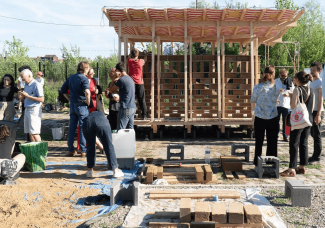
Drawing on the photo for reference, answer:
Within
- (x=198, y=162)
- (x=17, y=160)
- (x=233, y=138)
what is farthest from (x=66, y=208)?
(x=233, y=138)

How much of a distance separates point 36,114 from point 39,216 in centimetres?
346

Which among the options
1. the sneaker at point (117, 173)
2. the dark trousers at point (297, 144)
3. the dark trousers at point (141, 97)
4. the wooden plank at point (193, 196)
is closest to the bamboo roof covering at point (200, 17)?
the dark trousers at point (141, 97)

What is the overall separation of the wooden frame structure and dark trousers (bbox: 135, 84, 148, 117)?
28 centimetres

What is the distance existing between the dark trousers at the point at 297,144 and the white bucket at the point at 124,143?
2.76 meters

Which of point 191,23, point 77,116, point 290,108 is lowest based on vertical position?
point 77,116

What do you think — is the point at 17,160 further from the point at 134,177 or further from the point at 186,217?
the point at 186,217

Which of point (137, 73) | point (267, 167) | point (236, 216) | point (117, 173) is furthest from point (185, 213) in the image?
point (137, 73)

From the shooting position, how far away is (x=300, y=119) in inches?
229

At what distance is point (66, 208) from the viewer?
4.62m

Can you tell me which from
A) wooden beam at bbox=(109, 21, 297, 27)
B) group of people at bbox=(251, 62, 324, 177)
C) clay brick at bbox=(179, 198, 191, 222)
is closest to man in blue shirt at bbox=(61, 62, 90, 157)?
group of people at bbox=(251, 62, 324, 177)

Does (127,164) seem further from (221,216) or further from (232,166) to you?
(221,216)

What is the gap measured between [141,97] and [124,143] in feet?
12.6

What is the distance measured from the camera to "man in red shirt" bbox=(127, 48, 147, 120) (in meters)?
9.61

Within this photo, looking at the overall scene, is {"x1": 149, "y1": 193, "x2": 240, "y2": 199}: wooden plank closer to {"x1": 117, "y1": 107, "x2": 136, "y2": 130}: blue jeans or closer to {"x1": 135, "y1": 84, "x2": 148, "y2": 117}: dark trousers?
{"x1": 117, "y1": 107, "x2": 136, "y2": 130}: blue jeans
